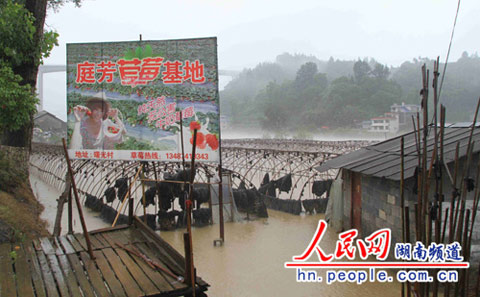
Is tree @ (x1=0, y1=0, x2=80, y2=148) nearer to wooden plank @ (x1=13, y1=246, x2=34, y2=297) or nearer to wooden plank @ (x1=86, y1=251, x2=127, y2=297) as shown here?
wooden plank @ (x1=13, y1=246, x2=34, y2=297)

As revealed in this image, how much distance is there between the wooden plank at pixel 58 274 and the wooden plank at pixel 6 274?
0.41 m

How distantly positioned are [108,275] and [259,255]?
5.04m

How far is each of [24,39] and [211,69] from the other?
3.92 m

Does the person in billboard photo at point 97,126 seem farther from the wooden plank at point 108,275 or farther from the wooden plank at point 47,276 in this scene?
the wooden plank at point 108,275

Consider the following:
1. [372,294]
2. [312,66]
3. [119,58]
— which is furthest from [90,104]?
[312,66]

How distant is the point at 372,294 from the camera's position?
6711 millimetres

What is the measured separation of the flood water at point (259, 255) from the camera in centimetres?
691

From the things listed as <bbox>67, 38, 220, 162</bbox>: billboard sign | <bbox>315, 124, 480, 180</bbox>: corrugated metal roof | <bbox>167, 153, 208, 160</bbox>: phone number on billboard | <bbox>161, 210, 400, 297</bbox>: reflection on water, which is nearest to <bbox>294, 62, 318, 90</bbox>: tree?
<bbox>161, 210, 400, 297</bbox>: reflection on water

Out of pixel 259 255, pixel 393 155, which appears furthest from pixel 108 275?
pixel 393 155

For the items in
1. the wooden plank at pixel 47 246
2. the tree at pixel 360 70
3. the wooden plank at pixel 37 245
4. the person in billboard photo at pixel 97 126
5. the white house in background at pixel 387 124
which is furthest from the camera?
the tree at pixel 360 70

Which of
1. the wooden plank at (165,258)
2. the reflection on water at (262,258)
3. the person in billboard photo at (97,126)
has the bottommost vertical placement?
the reflection on water at (262,258)

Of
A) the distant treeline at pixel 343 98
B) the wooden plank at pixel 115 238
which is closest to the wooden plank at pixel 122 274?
the wooden plank at pixel 115 238

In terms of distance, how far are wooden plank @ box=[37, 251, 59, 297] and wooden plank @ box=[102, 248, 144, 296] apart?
0.65m

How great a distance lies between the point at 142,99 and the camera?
9.57 meters
